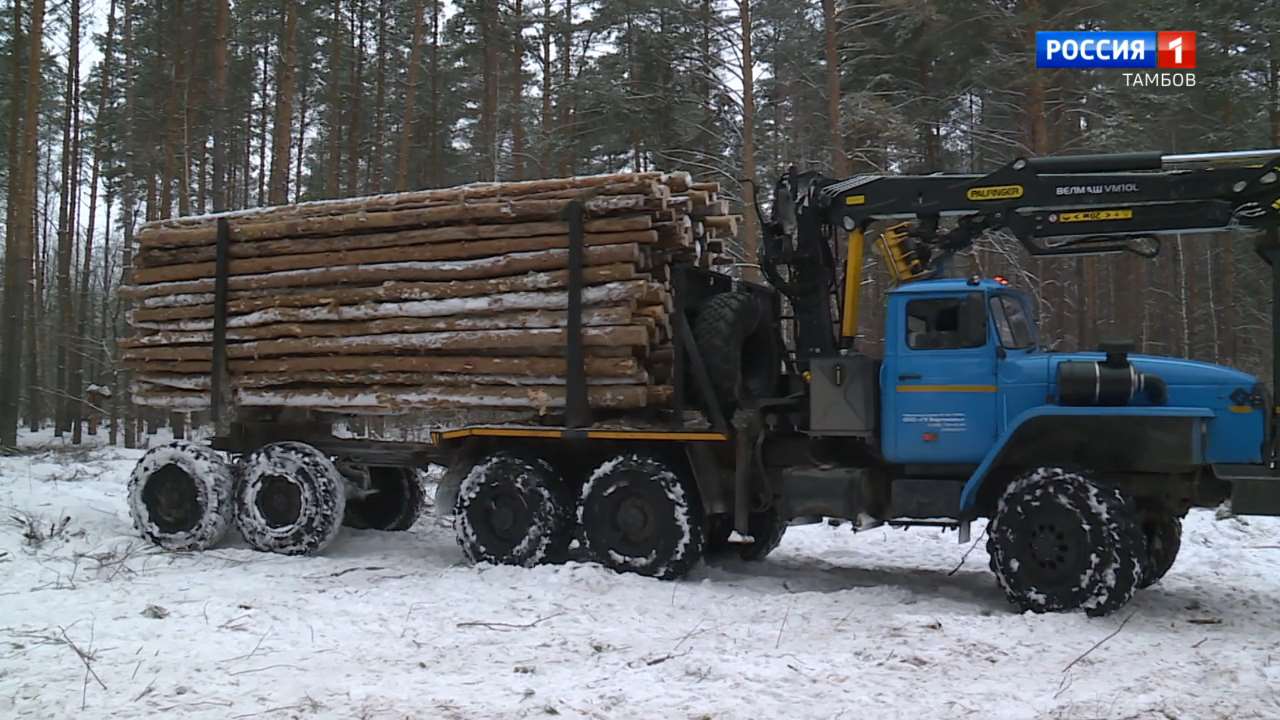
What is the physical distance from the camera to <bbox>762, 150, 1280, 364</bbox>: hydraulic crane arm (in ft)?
25.1

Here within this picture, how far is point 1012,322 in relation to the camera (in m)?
8.17

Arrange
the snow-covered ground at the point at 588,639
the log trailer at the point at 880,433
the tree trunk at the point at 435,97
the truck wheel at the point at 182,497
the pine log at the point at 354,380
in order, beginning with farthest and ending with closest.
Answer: the tree trunk at the point at 435,97 < the truck wheel at the point at 182,497 < the pine log at the point at 354,380 < the log trailer at the point at 880,433 < the snow-covered ground at the point at 588,639

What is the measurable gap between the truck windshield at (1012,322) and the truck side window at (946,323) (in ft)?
0.50

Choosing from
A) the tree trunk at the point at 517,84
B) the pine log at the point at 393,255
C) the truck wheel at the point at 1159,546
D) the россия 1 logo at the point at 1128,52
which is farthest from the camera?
the tree trunk at the point at 517,84

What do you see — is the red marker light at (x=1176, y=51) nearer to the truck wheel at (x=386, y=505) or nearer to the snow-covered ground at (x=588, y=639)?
the snow-covered ground at (x=588, y=639)

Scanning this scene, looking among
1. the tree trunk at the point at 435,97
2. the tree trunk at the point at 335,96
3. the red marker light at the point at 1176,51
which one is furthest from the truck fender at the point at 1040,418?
the tree trunk at the point at 435,97

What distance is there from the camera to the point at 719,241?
419 inches

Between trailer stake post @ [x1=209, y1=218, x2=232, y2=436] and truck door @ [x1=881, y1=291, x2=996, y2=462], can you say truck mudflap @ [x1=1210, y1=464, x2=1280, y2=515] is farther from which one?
trailer stake post @ [x1=209, y1=218, x2=232, y2=436]

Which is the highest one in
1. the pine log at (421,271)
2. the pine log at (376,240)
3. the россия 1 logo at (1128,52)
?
the россия 1 logo at (1128,52)

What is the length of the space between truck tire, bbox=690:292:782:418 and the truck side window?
1685 millimetres

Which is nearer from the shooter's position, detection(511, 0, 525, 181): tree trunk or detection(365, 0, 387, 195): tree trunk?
detection(511, 0, 525, 181): tree trunk

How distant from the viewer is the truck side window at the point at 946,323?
7.96 metres

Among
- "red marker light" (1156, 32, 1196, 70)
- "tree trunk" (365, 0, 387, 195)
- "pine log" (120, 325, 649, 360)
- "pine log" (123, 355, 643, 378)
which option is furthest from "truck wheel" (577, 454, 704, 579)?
"tree trunk" (365, 0, 387, 195)

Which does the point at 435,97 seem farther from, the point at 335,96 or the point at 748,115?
the point at 748,115
